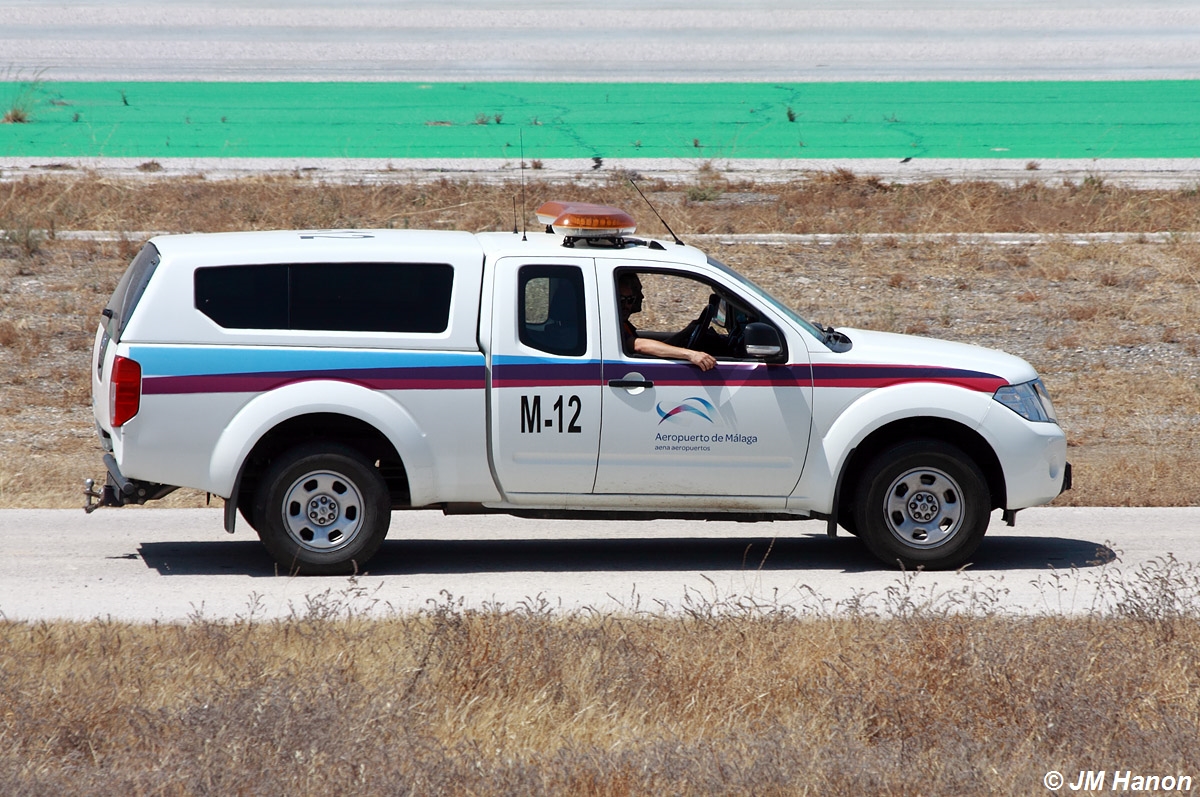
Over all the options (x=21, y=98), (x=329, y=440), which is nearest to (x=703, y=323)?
(x=329, y=440)

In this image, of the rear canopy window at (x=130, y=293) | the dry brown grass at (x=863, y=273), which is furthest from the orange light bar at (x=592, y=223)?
the dry brown grass at (x=863, y=273)

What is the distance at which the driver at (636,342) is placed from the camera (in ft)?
26.3

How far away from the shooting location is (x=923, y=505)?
8.26m

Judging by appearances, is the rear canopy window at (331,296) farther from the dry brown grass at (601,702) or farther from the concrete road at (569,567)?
the dry brown grass at (601,702)

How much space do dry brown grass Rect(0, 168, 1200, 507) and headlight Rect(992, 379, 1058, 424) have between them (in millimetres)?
2483

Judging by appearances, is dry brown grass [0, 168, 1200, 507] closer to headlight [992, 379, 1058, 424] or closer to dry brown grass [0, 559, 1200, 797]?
headlight [992, 379, 1058, 424]

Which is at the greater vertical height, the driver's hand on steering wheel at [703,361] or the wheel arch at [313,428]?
the driver's hand on steering wheel at [703,361]

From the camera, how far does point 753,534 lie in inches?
379

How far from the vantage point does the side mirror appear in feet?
26.1

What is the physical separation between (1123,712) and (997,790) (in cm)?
106

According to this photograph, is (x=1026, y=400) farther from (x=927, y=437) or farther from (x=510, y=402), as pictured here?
(x=510, y=402)

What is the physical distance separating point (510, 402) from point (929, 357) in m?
2.54

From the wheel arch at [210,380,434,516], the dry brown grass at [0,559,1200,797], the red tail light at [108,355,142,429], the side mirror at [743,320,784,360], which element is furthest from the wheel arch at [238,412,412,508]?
the side mirror at [743,320,784,360]

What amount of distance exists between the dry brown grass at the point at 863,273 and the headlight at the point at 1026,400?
97.8 inches
